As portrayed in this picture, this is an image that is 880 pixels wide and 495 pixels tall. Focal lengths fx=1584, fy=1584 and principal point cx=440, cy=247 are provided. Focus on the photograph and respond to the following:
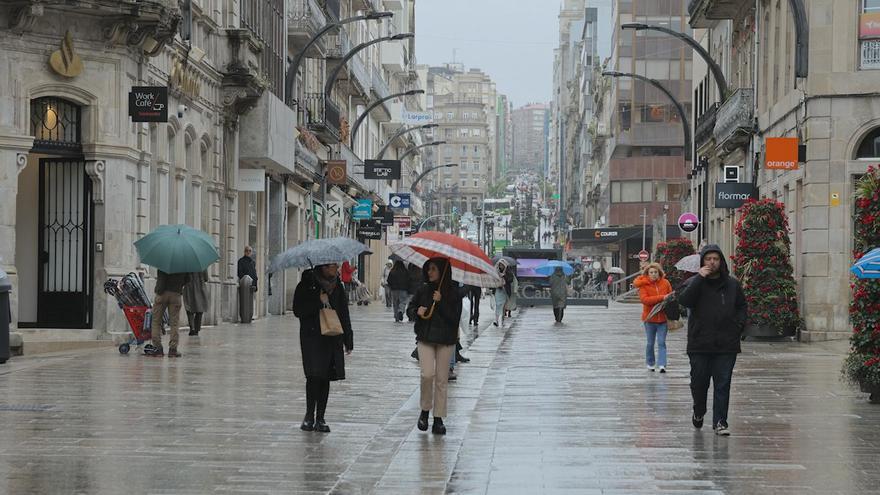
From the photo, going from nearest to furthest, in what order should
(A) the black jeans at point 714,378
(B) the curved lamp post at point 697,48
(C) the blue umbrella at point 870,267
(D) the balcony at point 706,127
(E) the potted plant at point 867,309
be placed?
1. (A) the black jeans at point 714,378
2. (C) the blue umbrella at point 870,267
3. (E) the potted plant at point 867,309
4. (B) the curved lamp post at point 697,48
5. (D) the balcony at point 706,127

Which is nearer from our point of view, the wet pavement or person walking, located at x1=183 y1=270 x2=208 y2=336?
the wet pavement

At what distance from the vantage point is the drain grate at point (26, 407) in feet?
46.2

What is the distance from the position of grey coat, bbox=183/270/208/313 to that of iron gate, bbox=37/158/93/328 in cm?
192

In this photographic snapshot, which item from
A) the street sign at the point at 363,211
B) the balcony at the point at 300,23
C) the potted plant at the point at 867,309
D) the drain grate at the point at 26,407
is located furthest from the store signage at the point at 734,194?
the street sign at the point at 363,211

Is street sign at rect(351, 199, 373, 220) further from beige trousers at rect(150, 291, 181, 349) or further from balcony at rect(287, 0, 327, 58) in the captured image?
beige trousers at rect(150, 291, 181, 349)

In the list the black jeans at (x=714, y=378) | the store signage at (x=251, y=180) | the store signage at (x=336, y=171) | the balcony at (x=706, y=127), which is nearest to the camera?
the black jeans at (x=714, y=378)

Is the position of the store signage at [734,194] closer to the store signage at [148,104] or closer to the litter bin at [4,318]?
the store signage at [148,104]

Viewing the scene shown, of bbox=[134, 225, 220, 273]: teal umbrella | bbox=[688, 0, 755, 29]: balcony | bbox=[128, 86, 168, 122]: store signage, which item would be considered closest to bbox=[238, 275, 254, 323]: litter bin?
bbox=[128, 86, 168, 122]: store signage

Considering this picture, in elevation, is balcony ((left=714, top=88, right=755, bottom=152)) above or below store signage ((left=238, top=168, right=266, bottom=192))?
above

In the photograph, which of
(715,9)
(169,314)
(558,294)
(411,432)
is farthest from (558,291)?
(411,432)

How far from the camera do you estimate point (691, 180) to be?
56.7 metres

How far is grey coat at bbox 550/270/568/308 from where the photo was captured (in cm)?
4103

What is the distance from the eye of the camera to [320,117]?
177ft

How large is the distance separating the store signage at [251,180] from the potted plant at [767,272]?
42.9 ft
